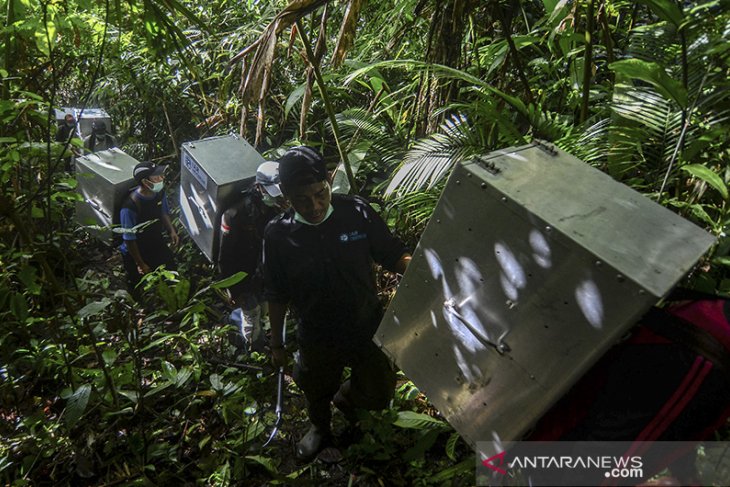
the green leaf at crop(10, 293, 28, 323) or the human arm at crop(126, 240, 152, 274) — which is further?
the human arm at crop(126, 240, 152, 274)

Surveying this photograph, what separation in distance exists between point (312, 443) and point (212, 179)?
219cm

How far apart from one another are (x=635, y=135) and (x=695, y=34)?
52 cm

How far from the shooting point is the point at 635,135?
252 centimetres

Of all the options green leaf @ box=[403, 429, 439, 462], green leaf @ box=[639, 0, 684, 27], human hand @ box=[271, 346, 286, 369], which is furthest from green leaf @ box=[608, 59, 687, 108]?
human hand @ box=[271, 346, 286, 369]

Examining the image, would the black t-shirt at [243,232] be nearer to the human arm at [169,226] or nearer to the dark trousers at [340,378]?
the dark trousers at [340,378]

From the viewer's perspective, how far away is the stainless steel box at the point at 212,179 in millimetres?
3943

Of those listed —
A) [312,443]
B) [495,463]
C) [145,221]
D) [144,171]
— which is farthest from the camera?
[145,221]

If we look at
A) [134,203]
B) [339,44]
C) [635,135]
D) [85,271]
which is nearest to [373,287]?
[339,44]

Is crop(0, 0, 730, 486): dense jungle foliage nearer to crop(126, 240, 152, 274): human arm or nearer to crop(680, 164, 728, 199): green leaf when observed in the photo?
crop(680, 164, 728, 199): green leaf

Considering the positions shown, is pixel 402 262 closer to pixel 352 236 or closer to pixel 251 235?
pixel 352 236

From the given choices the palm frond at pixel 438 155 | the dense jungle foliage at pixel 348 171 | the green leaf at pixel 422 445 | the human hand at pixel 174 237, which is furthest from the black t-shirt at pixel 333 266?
the human hand at pixel 174 237

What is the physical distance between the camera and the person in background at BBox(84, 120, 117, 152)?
7.21 m

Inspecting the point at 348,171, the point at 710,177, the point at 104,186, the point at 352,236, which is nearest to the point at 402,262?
the point at 352,236

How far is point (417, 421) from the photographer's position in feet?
9.43
